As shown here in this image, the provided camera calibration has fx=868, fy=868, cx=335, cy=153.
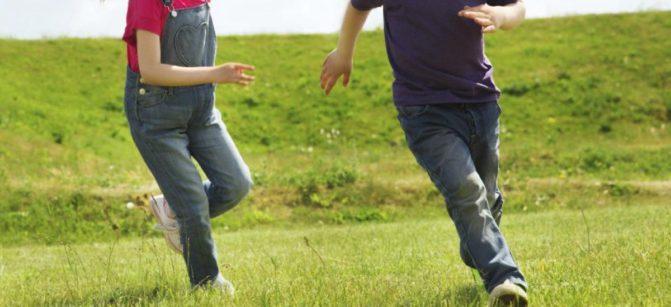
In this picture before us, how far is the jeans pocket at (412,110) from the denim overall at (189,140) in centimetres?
119

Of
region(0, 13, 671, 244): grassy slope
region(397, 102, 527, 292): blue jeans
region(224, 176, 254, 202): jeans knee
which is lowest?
region(0, 13, 671, 244): grassy slope

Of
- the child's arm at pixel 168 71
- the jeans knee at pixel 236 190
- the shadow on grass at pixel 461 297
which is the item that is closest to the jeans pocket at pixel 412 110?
the child's arm at pixel 168 71

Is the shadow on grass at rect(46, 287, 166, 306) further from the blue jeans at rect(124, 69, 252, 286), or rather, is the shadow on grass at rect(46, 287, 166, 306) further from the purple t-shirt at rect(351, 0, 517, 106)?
the purple t-shirt at rect(351, 0, 517, 106)

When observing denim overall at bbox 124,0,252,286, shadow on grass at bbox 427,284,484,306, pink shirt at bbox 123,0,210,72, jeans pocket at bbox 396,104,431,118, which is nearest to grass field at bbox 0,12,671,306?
shadow on grass at bbox 427,284,484,306

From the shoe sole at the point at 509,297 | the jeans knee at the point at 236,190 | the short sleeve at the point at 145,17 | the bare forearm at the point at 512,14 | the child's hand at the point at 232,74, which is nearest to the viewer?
the shoe sole at the point at 509,297

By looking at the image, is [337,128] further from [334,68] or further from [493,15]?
[493,15]

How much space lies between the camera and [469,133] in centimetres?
449

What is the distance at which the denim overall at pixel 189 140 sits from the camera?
496 cm

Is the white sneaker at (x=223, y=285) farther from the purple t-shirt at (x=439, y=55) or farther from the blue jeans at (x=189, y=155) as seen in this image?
the purple t-shirt at (x=439, y=55)

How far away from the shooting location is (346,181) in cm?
1588

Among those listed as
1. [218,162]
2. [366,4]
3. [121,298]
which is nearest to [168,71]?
[218,162]

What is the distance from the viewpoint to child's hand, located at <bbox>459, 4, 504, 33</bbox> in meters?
4.10

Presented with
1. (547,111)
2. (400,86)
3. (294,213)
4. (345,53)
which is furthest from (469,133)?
(547,111)

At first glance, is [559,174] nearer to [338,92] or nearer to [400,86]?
[338,92]
